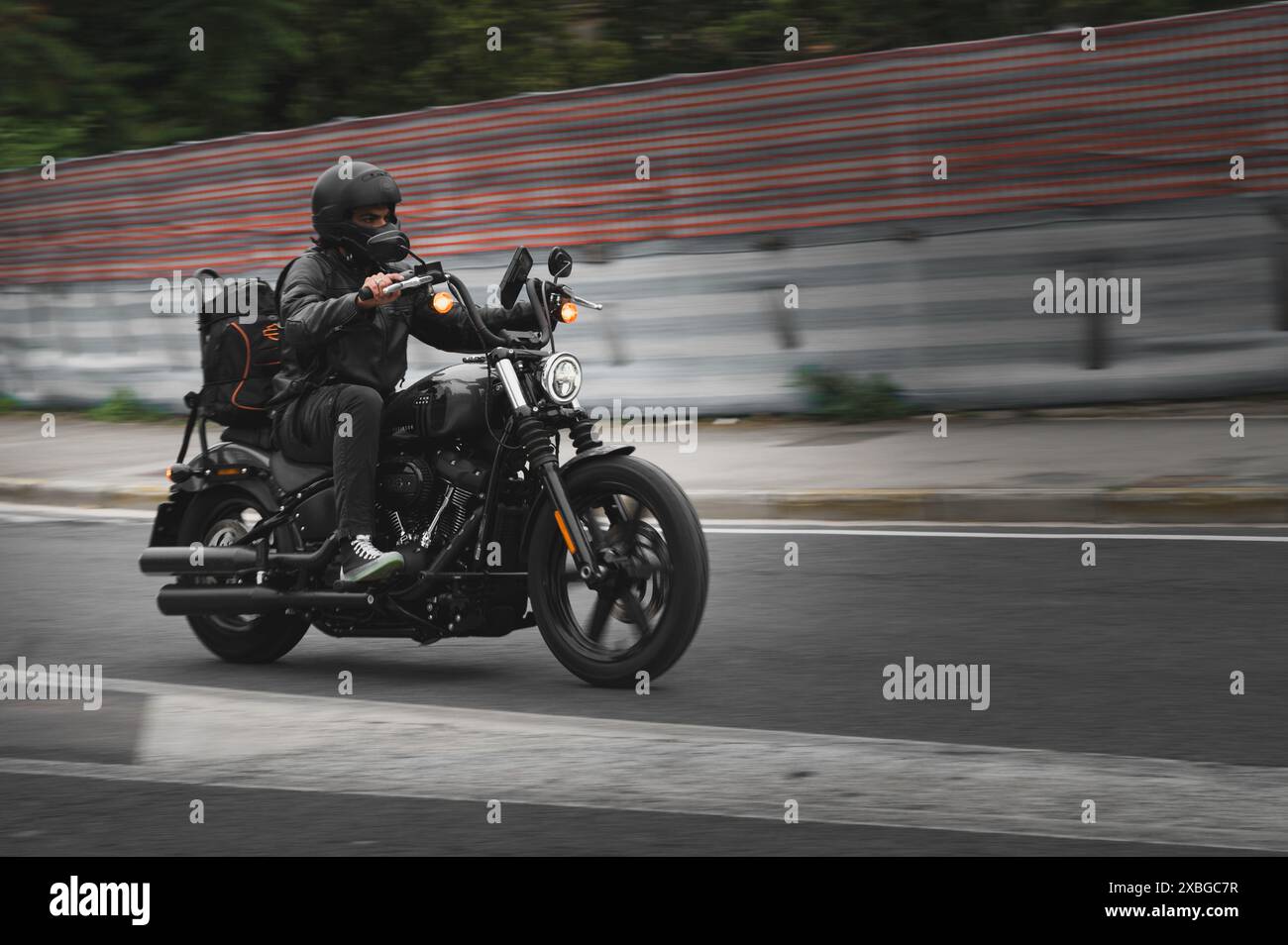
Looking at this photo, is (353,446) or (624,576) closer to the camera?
(624,576)

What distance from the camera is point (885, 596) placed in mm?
8555

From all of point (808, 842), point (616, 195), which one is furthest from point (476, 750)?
point (616, 195)

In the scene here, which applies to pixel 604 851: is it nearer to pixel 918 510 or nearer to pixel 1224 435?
pixel 918 510

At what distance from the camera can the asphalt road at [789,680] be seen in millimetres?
4910

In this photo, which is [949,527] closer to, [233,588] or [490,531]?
[490,531]

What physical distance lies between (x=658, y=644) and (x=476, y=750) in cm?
91

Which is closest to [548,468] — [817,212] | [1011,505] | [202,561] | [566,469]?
[566,469]

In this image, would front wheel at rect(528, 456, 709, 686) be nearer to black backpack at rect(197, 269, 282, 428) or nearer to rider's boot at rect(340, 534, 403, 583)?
rider's boot at rect(340, 534, 403, 583)

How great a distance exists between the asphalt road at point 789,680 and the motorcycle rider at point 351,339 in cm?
76

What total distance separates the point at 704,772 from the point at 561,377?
5.67ft

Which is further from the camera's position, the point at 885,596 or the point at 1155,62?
the point at 1155,62

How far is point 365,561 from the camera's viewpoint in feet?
22.9

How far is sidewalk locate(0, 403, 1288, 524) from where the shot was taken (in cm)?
1045

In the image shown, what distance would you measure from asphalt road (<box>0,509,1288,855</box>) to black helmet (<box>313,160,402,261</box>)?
1657mm
